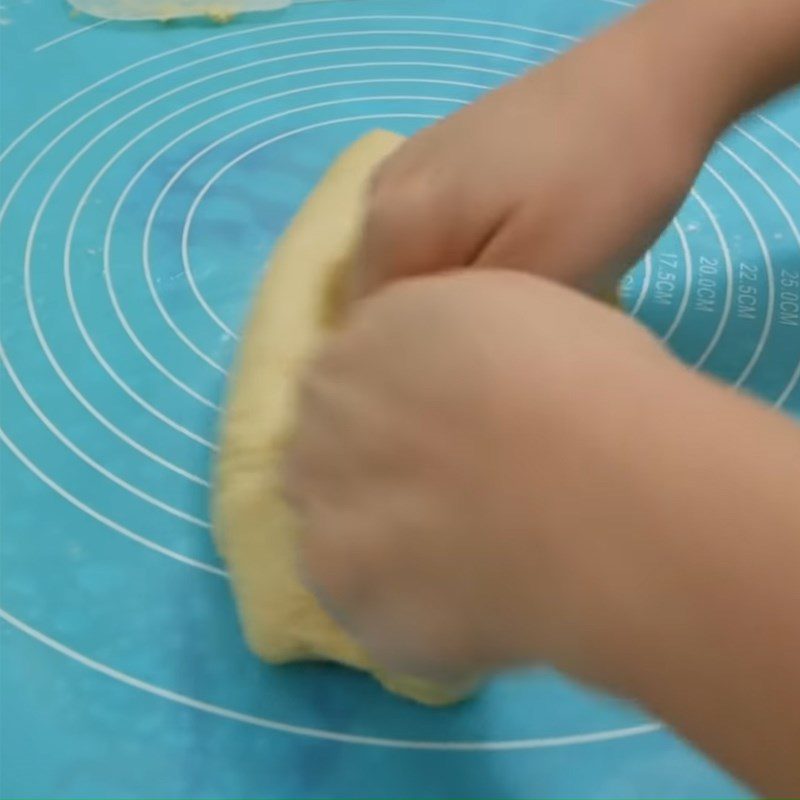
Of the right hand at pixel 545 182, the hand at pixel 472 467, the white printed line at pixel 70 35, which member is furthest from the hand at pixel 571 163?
the white printed line at pixel 70 35

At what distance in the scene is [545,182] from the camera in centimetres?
44

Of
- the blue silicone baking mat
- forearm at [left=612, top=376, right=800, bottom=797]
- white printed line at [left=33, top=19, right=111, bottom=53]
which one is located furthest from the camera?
white printed line at [left=33, top=19, right=111, bottom=53]

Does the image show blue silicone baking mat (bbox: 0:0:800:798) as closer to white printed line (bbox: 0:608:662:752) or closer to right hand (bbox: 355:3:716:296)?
white printed line (bbox: 0:608:662:752)

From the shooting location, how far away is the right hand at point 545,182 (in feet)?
1.44

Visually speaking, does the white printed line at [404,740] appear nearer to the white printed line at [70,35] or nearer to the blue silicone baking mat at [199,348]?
the blue silicone baking mat at [199,348]

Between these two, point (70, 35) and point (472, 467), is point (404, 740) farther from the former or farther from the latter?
point (70, 35)

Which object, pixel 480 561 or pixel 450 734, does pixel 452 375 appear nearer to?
pixel 480 561

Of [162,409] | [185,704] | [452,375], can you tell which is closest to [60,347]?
[162,409]

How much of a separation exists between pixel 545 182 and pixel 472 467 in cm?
20

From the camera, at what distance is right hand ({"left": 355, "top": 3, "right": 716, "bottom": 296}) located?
439 mm

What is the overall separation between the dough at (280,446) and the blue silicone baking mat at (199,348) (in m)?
0.02

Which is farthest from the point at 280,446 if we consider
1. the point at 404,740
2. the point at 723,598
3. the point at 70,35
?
the point at 70,35

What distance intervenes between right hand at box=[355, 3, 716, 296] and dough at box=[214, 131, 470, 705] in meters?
0.06

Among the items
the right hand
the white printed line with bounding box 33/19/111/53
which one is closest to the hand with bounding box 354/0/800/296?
the right hand
